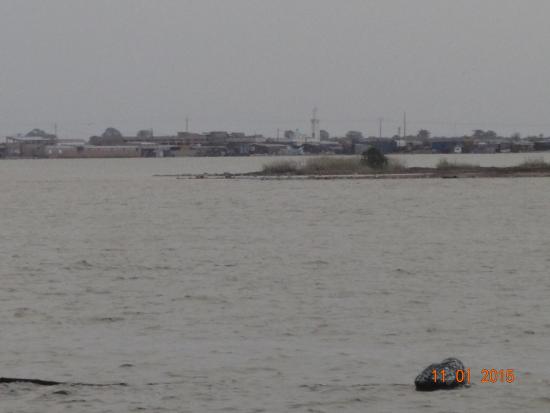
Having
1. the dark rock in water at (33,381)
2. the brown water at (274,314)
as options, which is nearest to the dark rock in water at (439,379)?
the brown water at (274,314)

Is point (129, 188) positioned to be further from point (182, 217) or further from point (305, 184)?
point (182, 217)

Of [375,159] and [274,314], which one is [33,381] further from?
[375,159]

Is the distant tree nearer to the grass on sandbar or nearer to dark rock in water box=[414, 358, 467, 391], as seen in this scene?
the grass on sandbar

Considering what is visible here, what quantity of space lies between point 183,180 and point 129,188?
34.4 feet

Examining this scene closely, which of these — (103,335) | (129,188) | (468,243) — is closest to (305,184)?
(129,188)

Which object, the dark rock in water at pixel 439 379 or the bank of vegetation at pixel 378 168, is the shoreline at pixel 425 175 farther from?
the dark rock in water at pixel 439 379

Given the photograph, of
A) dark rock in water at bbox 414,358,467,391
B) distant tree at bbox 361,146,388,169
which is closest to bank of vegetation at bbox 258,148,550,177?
distant tree at bbox 361,146,388,169

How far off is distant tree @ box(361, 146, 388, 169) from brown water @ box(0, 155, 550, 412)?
128ft

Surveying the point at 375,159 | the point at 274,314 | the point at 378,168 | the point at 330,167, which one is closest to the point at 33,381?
the point at 274,314

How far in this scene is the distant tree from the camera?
71.8m
